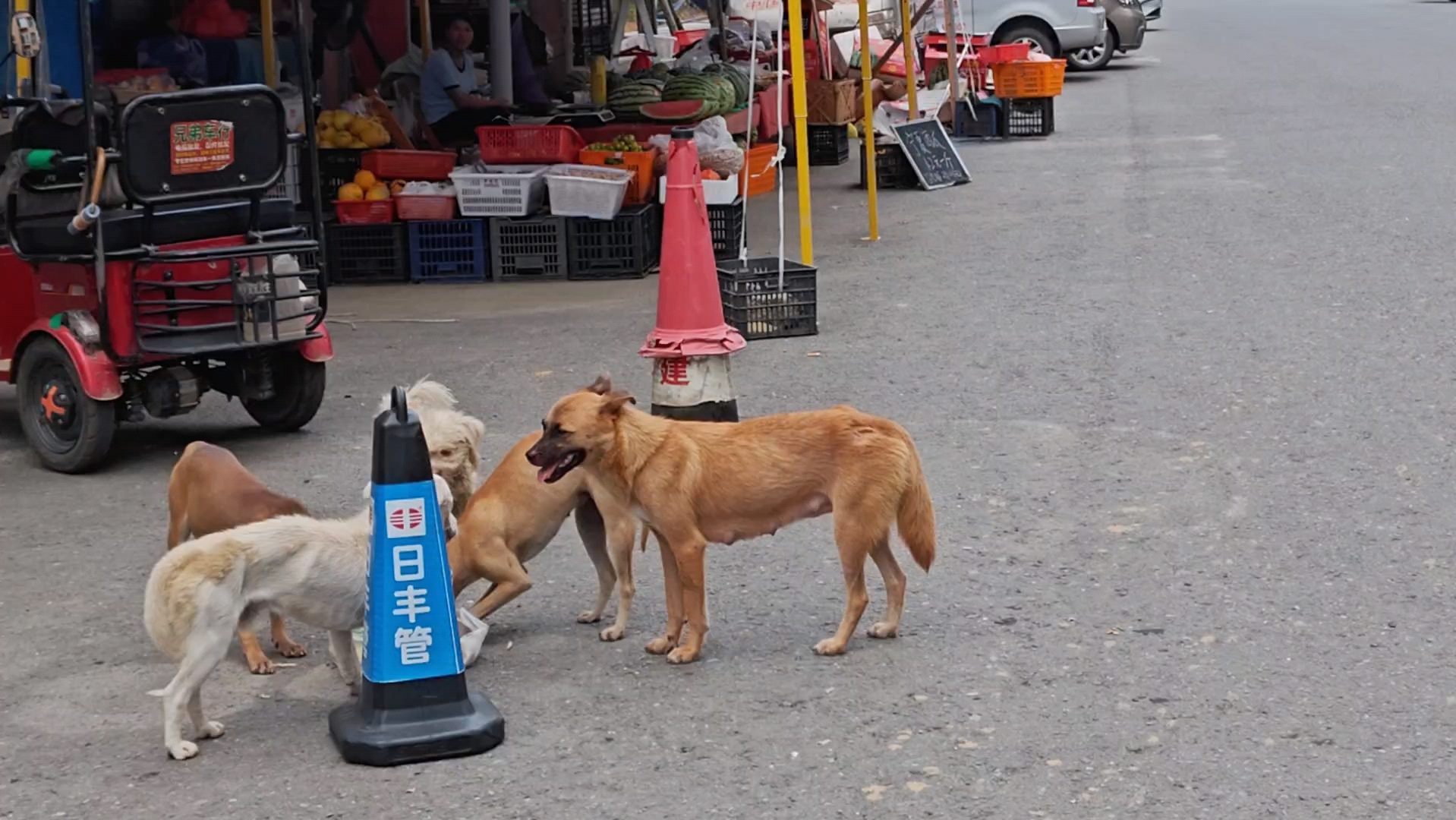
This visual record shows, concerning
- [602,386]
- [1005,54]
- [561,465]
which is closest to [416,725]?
[561,465]

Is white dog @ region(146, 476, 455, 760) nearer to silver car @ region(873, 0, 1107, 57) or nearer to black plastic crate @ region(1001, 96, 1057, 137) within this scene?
black plastic crate @ region(1001, 96, 1057, 137)

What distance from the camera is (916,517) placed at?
5.36m

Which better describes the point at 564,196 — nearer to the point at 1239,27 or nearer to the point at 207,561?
the point at 207,561

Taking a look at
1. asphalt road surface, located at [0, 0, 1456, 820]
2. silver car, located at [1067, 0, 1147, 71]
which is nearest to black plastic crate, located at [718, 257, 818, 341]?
asphalt road surface, located at [0, 0, 1456, 820]

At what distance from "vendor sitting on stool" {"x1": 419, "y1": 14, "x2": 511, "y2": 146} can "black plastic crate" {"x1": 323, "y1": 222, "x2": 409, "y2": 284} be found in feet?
6.61

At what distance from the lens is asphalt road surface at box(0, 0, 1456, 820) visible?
455 cm

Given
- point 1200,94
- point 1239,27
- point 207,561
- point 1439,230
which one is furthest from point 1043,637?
point 1239,27

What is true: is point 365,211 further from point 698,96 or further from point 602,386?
point 602,386

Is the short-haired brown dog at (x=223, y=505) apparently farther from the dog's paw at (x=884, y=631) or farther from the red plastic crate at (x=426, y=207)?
the red plastic crate at (x=426, y=207)

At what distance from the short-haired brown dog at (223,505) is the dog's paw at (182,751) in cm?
57

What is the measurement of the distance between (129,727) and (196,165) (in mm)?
3229

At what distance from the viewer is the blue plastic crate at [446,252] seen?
12.8m

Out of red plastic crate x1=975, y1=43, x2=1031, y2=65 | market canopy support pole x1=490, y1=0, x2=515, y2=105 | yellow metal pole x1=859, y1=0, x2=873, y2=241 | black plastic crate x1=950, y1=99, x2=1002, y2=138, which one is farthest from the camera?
red plastic crate x1=975, y1=43, x2=1031, y2=65

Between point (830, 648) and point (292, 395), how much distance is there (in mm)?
3900
